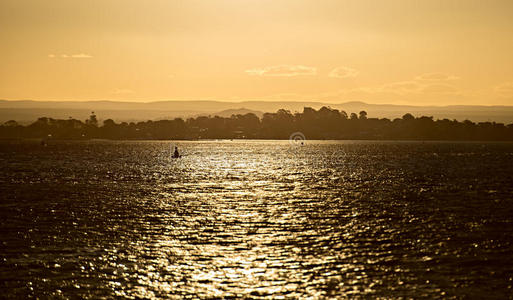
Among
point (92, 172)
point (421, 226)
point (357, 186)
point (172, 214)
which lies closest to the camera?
point (421, 226)

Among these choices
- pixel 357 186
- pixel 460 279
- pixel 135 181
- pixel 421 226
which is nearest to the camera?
pixel 460 279

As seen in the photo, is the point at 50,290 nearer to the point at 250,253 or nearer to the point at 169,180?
the point at 250,253

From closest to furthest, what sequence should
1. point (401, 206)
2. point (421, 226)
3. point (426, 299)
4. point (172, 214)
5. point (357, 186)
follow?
point (426, 299) → point (421, 226) → point (172, 214) → point (401, 206) → point (357, 186)

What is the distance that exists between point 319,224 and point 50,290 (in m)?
42.0

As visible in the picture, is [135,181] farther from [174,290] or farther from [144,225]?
[174,290]

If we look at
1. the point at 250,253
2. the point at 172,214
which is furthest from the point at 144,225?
the point at 250,253

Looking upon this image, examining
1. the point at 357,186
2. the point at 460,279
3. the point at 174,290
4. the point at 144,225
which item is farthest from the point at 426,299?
the point at 357,186

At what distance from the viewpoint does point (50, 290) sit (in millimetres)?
44094

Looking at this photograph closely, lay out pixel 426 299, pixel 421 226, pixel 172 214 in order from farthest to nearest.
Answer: pixel 172 214 → pixel 421 226 → pixel 426 299

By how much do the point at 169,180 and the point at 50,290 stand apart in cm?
11384

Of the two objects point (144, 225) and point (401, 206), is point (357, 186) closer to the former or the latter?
point (401, 206)

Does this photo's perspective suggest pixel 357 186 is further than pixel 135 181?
No

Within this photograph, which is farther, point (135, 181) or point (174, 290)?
point (135, 181)

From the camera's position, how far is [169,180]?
517 ft
